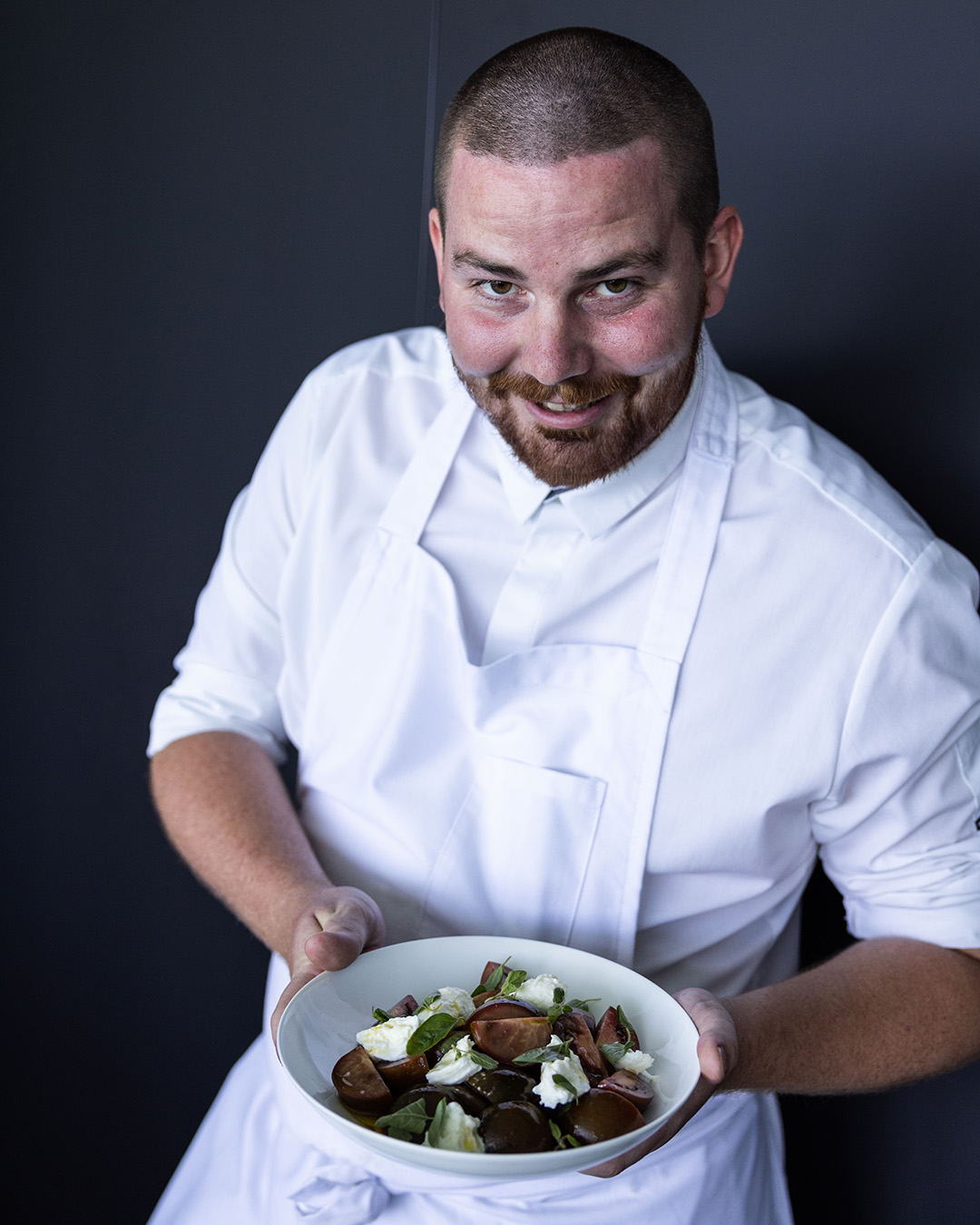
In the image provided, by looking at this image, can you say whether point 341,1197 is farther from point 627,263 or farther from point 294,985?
point 627,263

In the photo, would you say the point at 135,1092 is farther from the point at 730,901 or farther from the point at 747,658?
the point at 747,658

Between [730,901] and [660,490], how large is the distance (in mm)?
424

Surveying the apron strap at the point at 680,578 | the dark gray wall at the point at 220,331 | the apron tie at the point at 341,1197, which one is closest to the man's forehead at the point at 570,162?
the apron strap at the point at 680,578

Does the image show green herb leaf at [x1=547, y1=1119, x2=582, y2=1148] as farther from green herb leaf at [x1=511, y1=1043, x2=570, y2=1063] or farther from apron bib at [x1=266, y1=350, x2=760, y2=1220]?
apron bib at [x1=266, y1=350, x2=760, y2=1220]

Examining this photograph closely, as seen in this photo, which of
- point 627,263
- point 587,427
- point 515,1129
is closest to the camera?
point 515,1129

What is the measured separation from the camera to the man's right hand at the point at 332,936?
2.98 ft

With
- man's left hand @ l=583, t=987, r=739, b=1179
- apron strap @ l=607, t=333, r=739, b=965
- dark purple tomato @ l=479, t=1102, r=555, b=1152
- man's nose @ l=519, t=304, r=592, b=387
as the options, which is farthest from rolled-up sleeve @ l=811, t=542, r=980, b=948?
dark purple tomato @ l=479, t=1102, r=555, b=1152

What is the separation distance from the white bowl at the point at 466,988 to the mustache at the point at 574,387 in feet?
1.62

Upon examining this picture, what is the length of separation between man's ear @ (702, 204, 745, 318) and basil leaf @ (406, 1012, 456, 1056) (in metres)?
0.69

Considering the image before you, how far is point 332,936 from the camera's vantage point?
3.01 ft

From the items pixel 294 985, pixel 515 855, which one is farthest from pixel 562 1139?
pixel 515 855

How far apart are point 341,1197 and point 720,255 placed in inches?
38.7

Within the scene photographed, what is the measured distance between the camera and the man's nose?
101 cm

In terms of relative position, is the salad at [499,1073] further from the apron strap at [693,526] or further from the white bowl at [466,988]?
the apron strap at [693,526]
